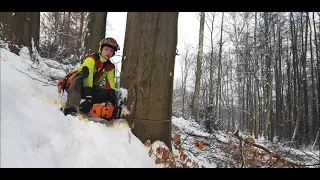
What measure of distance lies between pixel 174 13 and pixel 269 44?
21984 mm

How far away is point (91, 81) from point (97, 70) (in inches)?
14.2

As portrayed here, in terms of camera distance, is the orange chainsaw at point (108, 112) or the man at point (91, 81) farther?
the man at point (91, 81)

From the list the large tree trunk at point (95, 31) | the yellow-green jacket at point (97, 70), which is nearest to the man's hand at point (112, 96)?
the yellow-green jacket at point (97, 70)

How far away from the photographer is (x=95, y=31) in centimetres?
869

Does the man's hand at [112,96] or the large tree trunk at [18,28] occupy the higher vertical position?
the large tree trunk at [18,28]

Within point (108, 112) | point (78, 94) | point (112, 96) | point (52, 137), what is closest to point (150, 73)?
point (108, 112)

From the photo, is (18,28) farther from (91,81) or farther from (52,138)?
(52,138)

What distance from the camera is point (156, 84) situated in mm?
3646

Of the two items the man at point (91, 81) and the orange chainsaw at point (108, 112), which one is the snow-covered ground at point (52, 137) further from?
the man at point (91, 81)

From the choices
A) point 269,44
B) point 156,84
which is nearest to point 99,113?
point 156,84

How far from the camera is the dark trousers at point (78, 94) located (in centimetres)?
377

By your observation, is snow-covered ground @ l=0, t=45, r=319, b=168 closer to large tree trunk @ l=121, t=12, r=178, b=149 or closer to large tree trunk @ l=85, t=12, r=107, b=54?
large tree trunk @ l=121, t=12, r=178, b=149

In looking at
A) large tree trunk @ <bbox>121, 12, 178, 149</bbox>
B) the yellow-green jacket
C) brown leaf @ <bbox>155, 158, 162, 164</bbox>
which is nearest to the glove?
the yellow-green jacket

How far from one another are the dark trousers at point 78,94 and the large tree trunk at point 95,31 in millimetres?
4471
